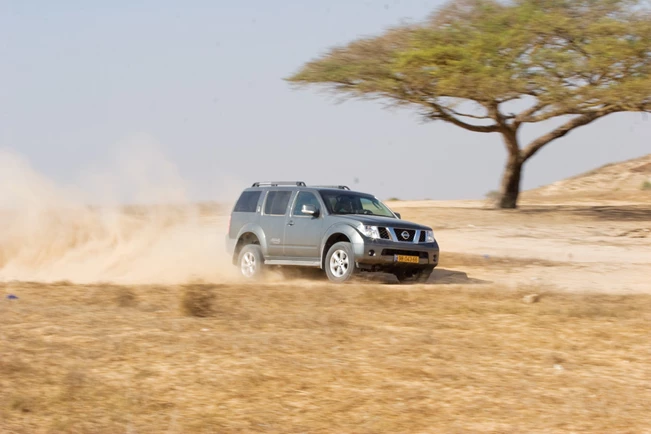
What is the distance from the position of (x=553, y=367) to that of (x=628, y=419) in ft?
5.44

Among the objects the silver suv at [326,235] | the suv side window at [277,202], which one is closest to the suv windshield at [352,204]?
the silver suv at [326,235]

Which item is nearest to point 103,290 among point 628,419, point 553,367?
point 553,367

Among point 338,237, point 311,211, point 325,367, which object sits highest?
point 311,211

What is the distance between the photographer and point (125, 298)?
508 inches

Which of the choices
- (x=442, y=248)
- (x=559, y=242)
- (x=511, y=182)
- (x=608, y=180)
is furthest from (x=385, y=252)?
(x=608, y=180)

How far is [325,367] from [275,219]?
8322mm

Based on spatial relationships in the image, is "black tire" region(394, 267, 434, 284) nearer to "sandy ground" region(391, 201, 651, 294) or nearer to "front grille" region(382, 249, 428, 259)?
"front grille" region(382, 249, 428, 259)

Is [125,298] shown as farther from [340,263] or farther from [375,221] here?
[375,221]

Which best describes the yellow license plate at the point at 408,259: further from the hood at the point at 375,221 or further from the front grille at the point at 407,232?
the hood at the point at 375,221

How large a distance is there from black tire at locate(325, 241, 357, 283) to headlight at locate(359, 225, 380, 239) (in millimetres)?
319

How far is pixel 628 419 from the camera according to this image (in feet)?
24.8

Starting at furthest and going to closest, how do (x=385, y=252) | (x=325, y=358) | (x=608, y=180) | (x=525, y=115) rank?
(x=608, y=180)
(x=525, y=115)
(x=385, y=252)
(x=325, y=358)

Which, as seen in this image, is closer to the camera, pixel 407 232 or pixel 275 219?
pixel 407 232

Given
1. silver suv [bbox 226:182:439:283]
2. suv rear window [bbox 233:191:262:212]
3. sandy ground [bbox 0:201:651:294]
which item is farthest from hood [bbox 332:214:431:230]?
suv rear window [bbox 233:191:262:212]
